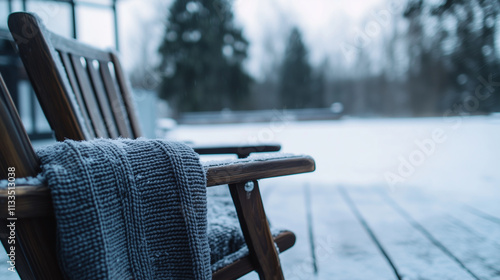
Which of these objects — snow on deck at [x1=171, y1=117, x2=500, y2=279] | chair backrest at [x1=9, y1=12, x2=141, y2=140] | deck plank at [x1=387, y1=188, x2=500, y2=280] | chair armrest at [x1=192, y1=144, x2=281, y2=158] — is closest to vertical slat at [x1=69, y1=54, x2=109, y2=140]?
chair backrest at [x1=9, y1=12, x2=141, y2=140]

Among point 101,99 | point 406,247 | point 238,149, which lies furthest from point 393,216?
point 101,99

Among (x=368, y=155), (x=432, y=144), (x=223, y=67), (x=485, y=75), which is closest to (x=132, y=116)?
(x=368, y=155)

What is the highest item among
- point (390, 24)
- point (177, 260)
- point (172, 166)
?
point (390, 24)

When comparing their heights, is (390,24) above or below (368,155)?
above

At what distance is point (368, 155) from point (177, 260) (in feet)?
13.6

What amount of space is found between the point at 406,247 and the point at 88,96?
4.46ft

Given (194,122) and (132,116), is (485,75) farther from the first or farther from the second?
(132,116)

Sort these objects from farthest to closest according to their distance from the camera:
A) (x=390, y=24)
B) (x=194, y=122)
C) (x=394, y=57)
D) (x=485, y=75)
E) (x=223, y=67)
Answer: (x=223, y=67) → (x=394, y=57) → (x=390, y=24) → (x=194, y=122) → (x=485, y=75)

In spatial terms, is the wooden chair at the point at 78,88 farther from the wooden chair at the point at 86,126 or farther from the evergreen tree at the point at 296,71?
the evergreen tree at the point at 296,71

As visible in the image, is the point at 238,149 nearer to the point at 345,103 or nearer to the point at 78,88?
the point at 78,88

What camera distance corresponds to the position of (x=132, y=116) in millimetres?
1263

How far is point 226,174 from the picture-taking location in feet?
1.98

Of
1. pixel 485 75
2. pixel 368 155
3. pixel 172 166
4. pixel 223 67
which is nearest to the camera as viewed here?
pixel 172 166

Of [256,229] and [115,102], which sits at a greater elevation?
[115,102]
